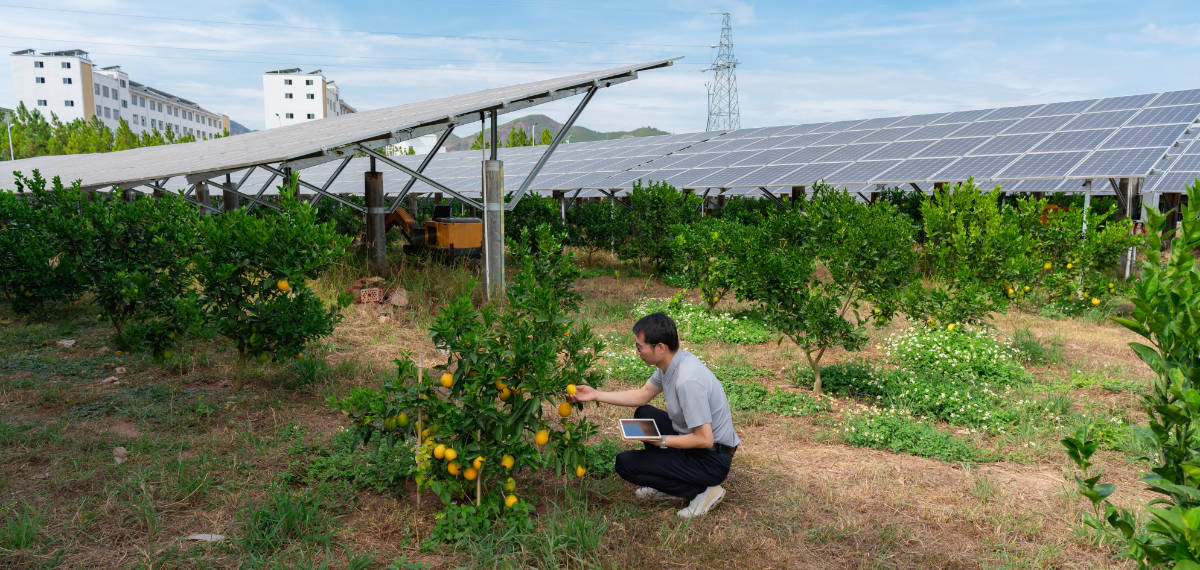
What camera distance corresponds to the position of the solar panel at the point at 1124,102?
17609 mm

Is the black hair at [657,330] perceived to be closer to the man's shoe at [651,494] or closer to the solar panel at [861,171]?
the man's shoe at [651,494]

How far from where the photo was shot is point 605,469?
4469 mm

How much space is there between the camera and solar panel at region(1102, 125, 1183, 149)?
13.9 metres

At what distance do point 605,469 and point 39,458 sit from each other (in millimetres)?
3659

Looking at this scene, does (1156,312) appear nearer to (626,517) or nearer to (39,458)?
(626,517)

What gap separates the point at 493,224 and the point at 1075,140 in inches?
520

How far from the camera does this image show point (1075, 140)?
15141 millimetres

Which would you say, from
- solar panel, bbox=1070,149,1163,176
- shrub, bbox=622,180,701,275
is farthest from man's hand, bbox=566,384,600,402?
solar panel, bbox=1070,149,1163,176

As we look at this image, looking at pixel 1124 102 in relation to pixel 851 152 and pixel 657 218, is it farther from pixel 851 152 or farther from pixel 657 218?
pixel 657 218

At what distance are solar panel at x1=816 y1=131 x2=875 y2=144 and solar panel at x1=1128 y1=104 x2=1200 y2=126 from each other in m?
6.25

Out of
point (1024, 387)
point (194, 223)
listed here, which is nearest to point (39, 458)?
point (194, 223)

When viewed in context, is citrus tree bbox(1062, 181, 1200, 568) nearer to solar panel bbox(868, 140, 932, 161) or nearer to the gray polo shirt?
the gray polo shirt

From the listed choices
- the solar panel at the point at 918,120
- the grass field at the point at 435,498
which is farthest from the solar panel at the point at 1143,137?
the grass field at the point at 435,498

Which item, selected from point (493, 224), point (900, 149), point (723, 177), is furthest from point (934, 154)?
point (493, 224)
